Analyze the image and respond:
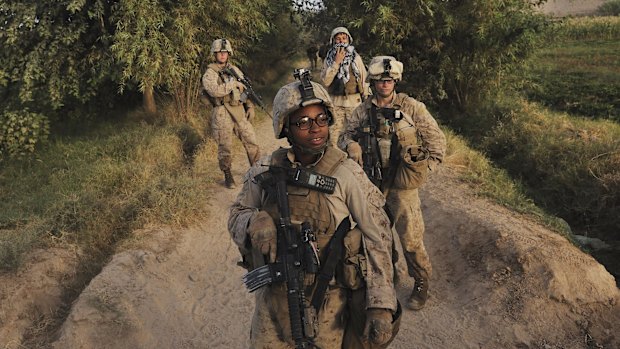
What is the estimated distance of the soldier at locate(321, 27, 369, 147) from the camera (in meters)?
5.64

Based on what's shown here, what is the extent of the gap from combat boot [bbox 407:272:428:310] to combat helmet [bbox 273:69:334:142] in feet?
7.31

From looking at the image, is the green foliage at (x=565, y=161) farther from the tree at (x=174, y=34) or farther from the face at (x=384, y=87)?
the tree at (x=174, y=34)

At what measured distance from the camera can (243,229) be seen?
217 cm

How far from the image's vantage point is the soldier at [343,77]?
18.5ft

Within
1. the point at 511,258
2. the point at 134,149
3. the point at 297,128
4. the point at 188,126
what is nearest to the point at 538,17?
the point at 511,258

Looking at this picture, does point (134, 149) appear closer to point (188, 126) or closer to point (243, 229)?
point (188, 126)

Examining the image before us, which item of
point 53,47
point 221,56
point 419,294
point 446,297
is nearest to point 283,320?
point 419,294

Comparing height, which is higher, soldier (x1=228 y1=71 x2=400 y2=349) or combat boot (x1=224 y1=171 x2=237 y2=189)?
soldier (x1=228 y1=71 x2=400 y2=349)

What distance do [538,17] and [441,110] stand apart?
9.57 feet

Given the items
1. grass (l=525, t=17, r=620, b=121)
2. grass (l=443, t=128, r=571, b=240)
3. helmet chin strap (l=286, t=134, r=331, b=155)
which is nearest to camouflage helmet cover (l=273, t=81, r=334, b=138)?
helmet chin strap (l=286, t=134, r=331, b=155)

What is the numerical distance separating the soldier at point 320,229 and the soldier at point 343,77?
3483 mm

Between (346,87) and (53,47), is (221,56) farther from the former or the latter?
(53,47)

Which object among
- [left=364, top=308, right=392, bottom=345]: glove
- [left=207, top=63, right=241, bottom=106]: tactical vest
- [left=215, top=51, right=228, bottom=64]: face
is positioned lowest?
[left=364, top=308, right=392, bottom=345]: glove

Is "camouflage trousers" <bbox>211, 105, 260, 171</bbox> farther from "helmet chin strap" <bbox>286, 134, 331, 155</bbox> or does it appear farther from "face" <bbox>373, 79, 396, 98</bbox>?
"helmet chin strap" <bbox>286, 134, 331, 155</bbox>
